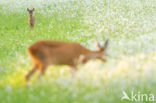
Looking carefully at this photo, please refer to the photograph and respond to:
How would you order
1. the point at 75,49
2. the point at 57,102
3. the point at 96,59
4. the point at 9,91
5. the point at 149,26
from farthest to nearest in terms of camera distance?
the point at 149,26
the point at 96,59
the point at 75,49
the point at 9,91
the point at 57,102

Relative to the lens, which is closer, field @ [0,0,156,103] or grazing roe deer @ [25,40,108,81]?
field @ [0,0,156,103]

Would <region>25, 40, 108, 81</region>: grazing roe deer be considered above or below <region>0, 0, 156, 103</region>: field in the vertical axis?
above

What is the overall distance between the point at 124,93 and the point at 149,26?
10.2m

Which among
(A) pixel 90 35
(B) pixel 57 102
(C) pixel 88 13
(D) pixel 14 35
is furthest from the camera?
(C) pixel 88 13

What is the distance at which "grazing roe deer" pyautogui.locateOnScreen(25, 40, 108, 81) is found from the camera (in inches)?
267

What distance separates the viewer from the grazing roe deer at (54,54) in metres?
6.77

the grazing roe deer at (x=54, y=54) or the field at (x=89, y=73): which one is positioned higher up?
the grazing roe deer at (x=54, y=54)

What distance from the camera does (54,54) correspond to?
6949 millimetres

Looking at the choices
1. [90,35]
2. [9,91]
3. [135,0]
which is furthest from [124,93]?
[135,0]

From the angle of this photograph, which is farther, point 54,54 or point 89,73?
point 89,73

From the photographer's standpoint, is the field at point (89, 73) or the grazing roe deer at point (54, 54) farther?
the grazing roe deer at point (54, 54)

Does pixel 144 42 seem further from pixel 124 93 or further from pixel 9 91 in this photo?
pixel 9 91

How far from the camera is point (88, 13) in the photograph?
24078 mm

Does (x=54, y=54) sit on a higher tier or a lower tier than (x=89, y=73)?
higher
